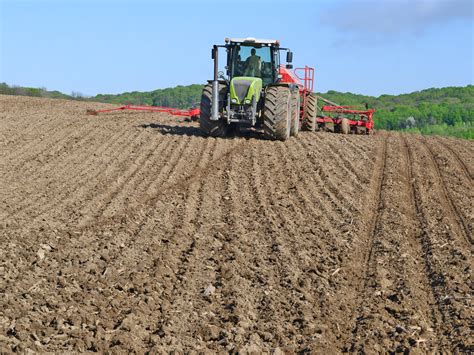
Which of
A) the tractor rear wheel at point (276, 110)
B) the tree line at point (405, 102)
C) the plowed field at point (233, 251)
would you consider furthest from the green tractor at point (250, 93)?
the tree line at point (405, 102)

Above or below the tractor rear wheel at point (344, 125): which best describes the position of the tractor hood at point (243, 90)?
above

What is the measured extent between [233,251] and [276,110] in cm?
899

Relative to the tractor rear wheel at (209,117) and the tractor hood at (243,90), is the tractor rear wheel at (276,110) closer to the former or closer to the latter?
the tractor hood at (243,90)

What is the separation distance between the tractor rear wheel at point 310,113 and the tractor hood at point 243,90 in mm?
5008

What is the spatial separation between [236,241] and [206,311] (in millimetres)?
2369

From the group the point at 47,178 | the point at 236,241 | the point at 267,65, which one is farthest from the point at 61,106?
the point at 236,241

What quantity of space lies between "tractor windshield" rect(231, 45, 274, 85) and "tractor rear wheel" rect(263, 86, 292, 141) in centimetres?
68

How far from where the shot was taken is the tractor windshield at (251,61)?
1784cm

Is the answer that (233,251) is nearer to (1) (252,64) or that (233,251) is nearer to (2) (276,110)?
(2) (276,110)

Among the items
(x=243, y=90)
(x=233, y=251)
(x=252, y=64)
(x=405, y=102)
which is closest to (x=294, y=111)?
(x=252, y=64)

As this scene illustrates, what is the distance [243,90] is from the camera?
1709cm

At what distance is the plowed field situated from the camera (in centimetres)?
618

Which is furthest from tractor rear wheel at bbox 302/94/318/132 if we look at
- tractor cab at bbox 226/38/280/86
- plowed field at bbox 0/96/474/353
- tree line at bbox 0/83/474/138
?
plowed field at bbox 0/96/474/353

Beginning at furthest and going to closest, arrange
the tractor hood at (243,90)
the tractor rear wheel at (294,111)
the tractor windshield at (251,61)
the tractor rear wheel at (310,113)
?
the tractor rear wheel at (310,113), the tractor rear wheel at (294,111), the tractor windshield at (251,61), the tractor hood at (243,90)
